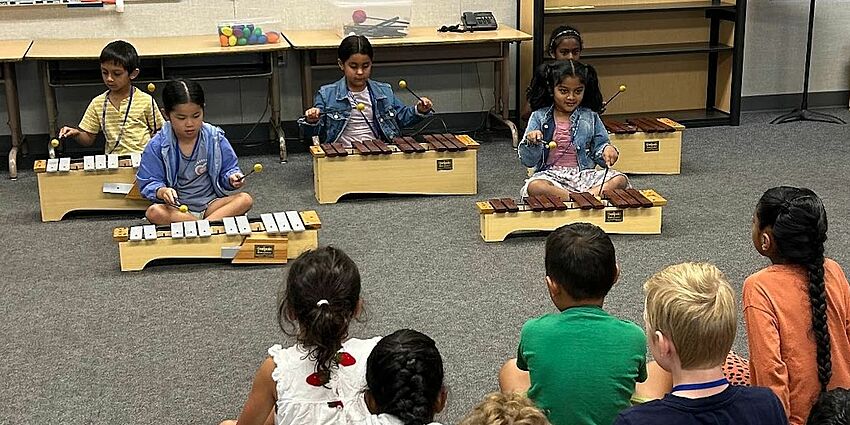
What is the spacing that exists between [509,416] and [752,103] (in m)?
5.93

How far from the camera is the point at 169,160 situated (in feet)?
14.2

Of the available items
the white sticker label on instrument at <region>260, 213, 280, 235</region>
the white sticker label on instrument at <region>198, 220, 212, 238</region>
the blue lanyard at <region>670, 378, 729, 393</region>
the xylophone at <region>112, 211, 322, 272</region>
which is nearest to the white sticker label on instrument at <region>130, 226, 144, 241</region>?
the xylophone at <region>112, 211, 322, 272</region>

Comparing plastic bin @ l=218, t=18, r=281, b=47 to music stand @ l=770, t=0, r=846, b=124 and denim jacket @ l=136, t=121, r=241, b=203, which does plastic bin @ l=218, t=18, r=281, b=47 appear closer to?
denim jacket @ l=136, t=121, r=241, b=203

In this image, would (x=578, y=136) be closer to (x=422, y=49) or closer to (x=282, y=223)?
(x=282, y=223)

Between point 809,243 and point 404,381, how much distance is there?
1.02 meters

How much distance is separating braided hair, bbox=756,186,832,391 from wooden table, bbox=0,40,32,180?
13.8 feet

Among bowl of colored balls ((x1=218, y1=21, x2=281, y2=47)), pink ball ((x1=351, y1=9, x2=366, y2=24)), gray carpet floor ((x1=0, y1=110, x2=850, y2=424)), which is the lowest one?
gray carpet floor ((x1=0, y1=110, x2=850, y2=424))

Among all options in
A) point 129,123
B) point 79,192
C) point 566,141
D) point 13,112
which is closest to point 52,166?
point 79,192

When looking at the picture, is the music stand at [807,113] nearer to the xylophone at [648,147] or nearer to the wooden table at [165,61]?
the xylophone at [648,147]

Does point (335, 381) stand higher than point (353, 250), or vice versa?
point (335, 381)

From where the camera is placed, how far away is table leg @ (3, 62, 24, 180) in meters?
5.48

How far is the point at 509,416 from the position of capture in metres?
1.49

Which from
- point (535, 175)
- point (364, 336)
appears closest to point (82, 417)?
point (364, 336)

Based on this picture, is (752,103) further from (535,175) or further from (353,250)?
(353,250)
